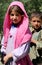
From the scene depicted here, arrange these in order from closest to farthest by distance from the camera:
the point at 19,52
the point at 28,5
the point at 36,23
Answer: the point at 19,52, the point at 36,23, the point at 28,5

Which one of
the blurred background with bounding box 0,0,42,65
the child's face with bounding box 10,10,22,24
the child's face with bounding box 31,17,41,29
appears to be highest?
the child's face with bounding box 10,10,22,24

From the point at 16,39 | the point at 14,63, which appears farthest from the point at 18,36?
the point at 14,63

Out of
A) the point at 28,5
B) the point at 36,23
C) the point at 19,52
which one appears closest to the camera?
the point at 19,52

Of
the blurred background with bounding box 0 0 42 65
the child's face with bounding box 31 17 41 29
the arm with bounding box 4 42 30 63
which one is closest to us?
the arm with bounding box 4 42 30 63

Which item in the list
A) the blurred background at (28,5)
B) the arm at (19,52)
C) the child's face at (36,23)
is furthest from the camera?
the blurred background at (28,5)

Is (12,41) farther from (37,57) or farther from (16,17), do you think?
(37,57)

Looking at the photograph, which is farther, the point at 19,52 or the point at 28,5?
the point at 28,5

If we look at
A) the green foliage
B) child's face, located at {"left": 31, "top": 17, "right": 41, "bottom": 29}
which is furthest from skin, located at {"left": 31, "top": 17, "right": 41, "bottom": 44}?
the green foliage

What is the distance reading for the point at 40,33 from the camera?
4336mm

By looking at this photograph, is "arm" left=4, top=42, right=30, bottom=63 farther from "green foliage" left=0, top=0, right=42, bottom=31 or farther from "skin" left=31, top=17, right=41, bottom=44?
"green foliage" left=0, top=0, right=42, bottom=31

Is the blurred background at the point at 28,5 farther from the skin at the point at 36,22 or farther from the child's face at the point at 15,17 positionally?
the child's face at the point at 15,17

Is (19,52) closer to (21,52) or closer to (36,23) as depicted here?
(21,52)

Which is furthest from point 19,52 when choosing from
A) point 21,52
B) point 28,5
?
point 28,5

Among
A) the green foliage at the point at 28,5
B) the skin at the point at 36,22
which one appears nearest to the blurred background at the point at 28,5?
the green foliage at the point at 28,5
